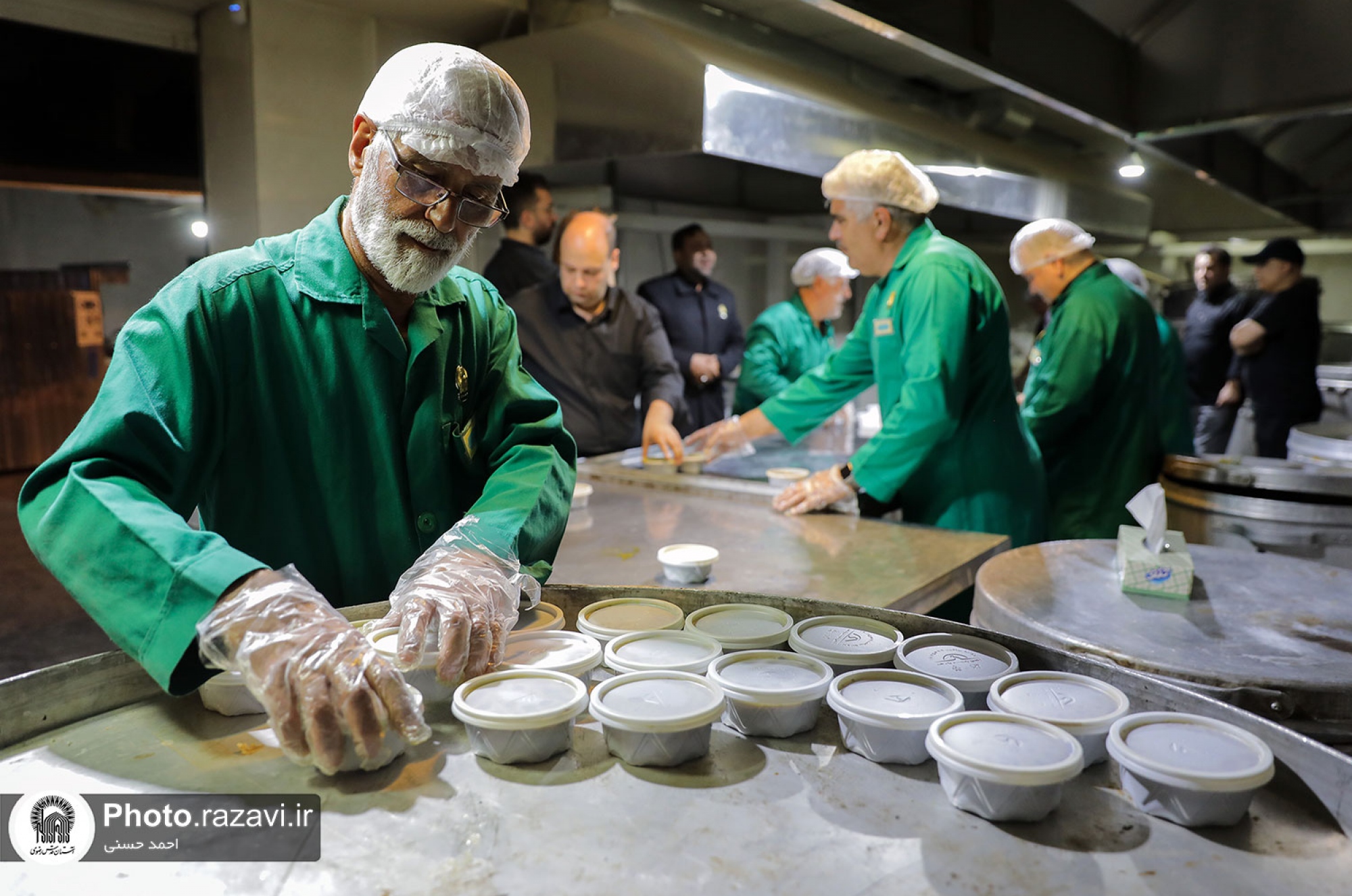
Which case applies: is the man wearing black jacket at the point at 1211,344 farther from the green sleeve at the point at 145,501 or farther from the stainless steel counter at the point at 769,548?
the green sleeve at the point at 145,501

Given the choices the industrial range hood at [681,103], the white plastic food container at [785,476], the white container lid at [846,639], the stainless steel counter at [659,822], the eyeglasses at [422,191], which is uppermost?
the industrial range hood at [681,103]

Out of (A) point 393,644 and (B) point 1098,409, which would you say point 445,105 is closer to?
(A) point 393,644

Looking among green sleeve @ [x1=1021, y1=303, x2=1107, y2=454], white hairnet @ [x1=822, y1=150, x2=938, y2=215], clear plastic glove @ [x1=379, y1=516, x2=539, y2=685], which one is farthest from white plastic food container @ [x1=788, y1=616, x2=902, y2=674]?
green sleeve @ [x1=1021, y1=303, x2=1107, y2=454]

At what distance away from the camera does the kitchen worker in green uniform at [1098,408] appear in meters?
3.02

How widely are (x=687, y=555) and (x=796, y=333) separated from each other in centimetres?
280

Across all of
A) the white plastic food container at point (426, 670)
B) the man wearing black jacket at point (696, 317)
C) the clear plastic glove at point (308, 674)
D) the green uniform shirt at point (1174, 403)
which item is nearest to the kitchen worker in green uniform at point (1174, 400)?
the green uniform shirt at point (1174, 403)

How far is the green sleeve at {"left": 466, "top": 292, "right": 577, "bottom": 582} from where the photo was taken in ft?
4.34

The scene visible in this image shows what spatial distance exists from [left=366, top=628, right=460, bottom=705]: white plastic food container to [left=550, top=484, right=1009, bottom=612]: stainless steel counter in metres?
0.61

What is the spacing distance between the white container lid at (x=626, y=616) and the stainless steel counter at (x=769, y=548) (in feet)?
0.84

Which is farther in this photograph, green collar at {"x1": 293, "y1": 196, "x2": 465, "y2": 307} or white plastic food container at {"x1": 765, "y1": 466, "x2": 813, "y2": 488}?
white plastic food container at {"x1": 765, "y1": 466, "x2": 813, "y2": 488}

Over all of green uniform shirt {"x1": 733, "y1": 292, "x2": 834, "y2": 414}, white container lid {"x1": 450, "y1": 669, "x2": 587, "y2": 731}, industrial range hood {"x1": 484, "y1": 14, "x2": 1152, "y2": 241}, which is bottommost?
white container lid {"x1": 450, "y1": 669, "x2": 587, "y2": 731}

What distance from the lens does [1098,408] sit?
3088 mm

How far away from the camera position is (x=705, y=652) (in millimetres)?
1151

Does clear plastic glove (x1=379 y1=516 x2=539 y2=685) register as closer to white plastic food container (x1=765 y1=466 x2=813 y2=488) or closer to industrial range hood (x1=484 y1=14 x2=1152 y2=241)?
white plastic food container (x1=765 y1=466 x2=813 y2=488)
